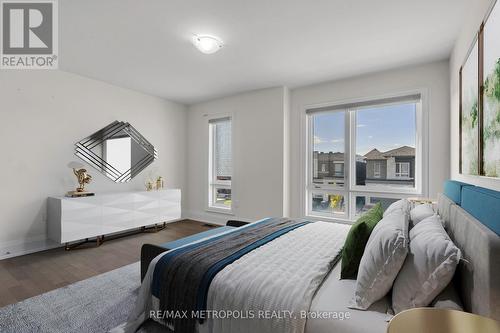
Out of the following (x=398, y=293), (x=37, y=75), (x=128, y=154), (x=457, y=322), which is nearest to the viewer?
(x=457, y=322)

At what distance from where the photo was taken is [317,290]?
4.50 feet

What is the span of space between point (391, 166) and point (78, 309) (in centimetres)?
408

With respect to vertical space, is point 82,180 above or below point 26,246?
above

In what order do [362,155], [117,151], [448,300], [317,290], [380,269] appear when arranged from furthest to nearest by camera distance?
[117,151]
[362,155]
[317,290]
[380,269]
[448,300]

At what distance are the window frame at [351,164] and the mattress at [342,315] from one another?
2.79 meters

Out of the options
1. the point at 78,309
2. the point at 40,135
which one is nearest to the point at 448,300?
the point at 78,309

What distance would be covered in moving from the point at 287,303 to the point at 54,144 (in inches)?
161

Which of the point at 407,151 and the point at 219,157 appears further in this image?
the point at 219,157

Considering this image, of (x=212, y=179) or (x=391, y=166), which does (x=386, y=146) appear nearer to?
(x=391, y=166)

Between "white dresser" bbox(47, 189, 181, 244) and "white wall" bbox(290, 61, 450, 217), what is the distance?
2.50 metres

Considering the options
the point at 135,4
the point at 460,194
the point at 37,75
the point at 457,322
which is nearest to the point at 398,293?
the point at 457,322

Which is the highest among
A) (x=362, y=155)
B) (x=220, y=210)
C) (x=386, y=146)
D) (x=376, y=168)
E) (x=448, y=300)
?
(x=386, y=146)

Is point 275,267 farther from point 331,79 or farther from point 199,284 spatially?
point 331,79

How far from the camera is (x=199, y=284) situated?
4.78ft
